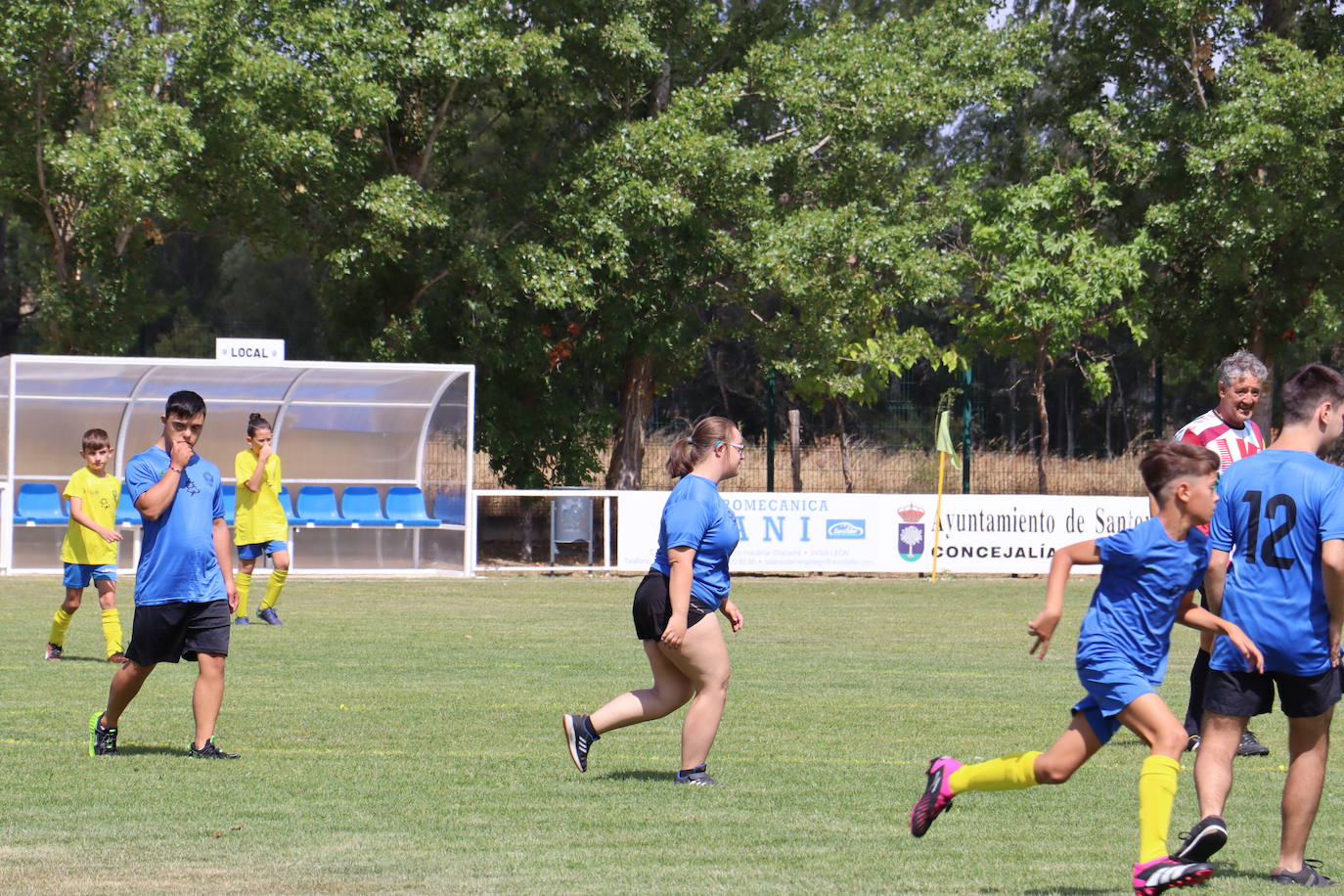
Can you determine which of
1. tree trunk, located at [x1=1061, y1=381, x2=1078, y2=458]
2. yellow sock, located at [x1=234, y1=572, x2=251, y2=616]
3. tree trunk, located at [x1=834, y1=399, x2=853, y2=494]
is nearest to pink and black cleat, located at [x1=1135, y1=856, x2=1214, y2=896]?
yellow sock, located at [x1=234, y1=572, x2=251, y2=616]

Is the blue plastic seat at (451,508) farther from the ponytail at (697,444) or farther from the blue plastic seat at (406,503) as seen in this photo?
the ponytail at (697,444)

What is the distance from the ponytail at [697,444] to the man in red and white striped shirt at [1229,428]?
7.21 feet

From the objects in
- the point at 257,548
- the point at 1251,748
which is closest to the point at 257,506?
the point at 257,548

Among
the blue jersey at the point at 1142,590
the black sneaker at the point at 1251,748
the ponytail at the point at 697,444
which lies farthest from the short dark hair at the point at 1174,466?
the black sneaker at the point at 1251,748

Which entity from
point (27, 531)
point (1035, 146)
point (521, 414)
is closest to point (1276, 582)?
point (27, 531)

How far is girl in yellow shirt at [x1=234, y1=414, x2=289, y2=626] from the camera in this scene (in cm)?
1523

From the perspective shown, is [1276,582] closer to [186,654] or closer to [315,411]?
[186,654]

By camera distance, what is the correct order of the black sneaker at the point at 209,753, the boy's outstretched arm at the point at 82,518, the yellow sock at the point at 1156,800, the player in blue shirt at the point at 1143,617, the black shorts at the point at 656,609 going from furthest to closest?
the boy's outstretched arm at the point at 82,518 < the black sneaker at the point at 209,753 < the black shorts at the point at 656,609 < the player in blue shirt at the point at 1143,617 < the yellow sock at the point at 1156,800

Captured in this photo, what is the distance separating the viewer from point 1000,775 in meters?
5.55

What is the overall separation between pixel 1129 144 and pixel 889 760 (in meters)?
20.9

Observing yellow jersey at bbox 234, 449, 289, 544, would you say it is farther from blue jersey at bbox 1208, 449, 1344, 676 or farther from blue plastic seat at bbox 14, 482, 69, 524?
blue jersey at bbox 1208, 449, 1344, 676

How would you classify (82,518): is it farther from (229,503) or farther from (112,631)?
(229,503)

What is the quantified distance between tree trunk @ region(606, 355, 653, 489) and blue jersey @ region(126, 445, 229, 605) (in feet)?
64.5

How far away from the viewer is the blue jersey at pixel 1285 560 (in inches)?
214
